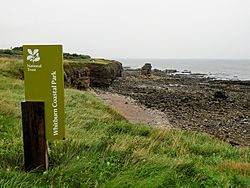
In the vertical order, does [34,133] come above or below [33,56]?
below

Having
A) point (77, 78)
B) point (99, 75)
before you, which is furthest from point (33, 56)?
point (99, 75)

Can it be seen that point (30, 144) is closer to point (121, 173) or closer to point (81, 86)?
point (121, 173)

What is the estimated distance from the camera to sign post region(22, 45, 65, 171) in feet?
15.6

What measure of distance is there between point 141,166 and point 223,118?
19.8m

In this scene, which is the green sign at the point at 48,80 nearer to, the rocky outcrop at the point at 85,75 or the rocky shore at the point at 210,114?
the rocky shore at the point at 210,114

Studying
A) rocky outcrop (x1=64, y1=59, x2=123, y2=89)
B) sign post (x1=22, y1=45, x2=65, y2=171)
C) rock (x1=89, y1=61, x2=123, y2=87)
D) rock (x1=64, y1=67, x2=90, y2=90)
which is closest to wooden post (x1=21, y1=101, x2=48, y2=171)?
sign post (x1=22, y1=45, x2=65, y2=171)

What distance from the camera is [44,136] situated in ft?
15.1

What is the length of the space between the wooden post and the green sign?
0.32 m

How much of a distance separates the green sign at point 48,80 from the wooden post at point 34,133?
1.04 ft

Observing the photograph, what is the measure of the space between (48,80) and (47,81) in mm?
19

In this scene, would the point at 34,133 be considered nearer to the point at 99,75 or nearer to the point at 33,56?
the point at 33,56

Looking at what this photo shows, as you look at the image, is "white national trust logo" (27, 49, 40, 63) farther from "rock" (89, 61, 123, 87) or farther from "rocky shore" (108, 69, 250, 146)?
"rock" (89, 61, 123, 87)

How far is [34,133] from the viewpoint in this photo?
4.57m

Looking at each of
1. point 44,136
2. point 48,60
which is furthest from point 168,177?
point 48,60
